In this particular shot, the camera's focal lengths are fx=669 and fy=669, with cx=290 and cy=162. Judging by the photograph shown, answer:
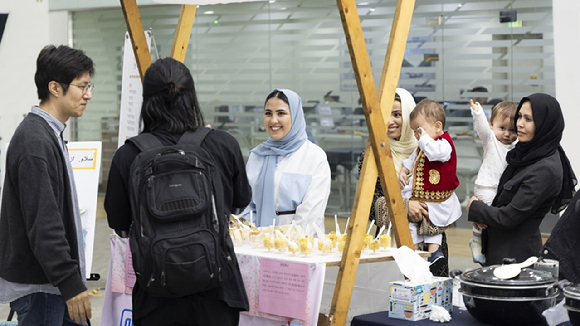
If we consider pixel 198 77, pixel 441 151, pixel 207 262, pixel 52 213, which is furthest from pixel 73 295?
pixel 198 77

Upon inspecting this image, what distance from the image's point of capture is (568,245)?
2406mm

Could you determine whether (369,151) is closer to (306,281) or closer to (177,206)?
(306,281)

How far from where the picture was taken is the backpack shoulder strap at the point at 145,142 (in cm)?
210

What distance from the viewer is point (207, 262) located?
6.68 feet

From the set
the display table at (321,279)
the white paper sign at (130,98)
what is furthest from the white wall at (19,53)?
the display table at (321,279)

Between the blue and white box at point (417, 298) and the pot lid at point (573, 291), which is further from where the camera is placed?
the blue and white box at point (417, 298)

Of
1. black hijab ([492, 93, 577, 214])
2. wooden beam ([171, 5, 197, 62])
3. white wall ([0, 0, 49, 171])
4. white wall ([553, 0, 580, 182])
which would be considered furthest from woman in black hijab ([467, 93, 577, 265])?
white wall ([0, 0, 49, 171])

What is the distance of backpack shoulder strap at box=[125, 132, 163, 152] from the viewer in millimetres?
2102

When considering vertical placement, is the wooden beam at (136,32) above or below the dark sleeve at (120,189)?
above

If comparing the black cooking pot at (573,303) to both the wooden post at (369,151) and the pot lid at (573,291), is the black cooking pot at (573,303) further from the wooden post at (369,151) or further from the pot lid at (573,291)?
the wooden post at (369,151)

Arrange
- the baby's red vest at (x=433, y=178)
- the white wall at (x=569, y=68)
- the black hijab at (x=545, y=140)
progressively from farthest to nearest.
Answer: the white wall at (x=569, y=68) → the baby's red vest at (x=433, y=178) → the black hijab at (x=545, y=140)

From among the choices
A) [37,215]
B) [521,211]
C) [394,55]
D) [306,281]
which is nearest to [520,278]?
[521,211]

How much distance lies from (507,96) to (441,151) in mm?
4177

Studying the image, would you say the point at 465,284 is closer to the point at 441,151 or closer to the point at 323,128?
the point at 441,151
